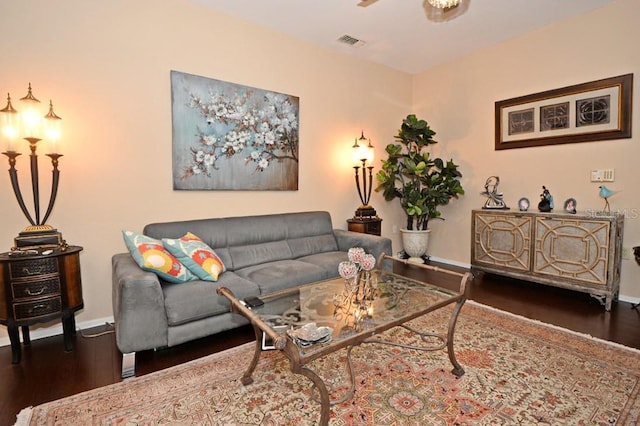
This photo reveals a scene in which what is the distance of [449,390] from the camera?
1847 mm

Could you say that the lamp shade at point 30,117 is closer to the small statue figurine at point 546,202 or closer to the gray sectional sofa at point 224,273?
the gray sectional sofa at point 224,273

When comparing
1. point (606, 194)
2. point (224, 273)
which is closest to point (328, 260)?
point (224, 273)

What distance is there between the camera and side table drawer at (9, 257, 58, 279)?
210 centimetres

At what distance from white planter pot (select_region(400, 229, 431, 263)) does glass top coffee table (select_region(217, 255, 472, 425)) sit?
2.36 metres

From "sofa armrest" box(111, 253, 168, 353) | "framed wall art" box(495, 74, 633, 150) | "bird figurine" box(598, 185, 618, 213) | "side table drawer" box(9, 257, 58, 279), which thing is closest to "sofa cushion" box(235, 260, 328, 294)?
"sofa armrest" box(111, 253, 168, 353)

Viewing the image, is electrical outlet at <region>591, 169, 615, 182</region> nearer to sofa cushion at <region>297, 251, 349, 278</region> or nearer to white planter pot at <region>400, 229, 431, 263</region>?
white planter pot at <region>400, 229, 431, 263</region>

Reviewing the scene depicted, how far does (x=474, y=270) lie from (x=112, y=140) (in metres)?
4.31

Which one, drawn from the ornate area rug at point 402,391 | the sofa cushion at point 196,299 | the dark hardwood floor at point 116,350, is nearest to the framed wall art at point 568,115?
the dark hardwood floor at point 116,350

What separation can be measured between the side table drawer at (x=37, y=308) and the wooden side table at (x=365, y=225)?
9.92 ft

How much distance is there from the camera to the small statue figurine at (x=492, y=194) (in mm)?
4117

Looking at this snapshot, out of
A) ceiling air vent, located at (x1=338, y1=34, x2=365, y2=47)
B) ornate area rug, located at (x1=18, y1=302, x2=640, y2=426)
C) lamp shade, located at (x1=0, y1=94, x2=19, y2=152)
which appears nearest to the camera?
ornate area rug, located at (x1=18, y1=302, x2=640, y2=426)

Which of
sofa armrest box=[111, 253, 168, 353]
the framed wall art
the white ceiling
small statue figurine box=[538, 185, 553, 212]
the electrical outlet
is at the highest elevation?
the white ceiling

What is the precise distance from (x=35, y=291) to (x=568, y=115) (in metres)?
5.06

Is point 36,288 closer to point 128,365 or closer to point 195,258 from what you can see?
point 128,365
